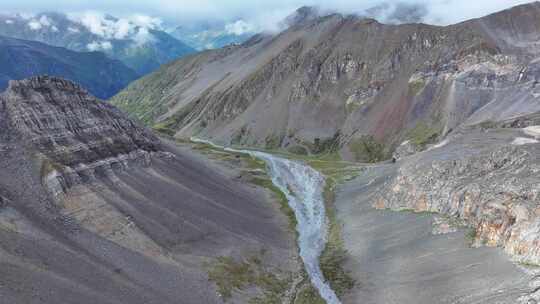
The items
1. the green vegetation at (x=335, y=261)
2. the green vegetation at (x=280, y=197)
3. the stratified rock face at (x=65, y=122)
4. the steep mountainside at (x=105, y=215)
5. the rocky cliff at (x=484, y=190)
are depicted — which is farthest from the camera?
the green vegetation at (x=280, y=197)

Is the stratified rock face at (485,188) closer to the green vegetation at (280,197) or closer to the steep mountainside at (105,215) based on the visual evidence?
the green vegetation at (280,197)

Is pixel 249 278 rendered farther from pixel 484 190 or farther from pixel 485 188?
pixel 485 188

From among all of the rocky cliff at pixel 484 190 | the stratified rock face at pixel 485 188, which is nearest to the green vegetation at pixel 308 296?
the rocky cliff at pixel 484 190

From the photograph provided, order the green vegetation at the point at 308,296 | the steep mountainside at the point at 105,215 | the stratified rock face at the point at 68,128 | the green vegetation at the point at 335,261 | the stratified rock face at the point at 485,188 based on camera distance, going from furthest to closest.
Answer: the stratified rock face at the point at 68,128
the green vegetation at the point at 335,261
the green vegetation at the point at 308,296
the stratified rock face at the point at 485,188
the steep mountainside at the point at 105,215

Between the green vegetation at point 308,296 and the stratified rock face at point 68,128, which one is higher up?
the stratified rock face at point 68,128

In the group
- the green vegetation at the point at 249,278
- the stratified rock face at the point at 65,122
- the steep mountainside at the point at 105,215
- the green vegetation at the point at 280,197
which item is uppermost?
the stratified rock face at the point at 65,122

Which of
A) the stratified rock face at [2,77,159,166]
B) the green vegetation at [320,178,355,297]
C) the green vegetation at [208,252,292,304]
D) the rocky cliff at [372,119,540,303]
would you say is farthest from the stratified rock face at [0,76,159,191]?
the rocky cliff at [372,119,540,303]

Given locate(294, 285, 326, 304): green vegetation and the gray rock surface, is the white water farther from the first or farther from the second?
the gray rock surface
